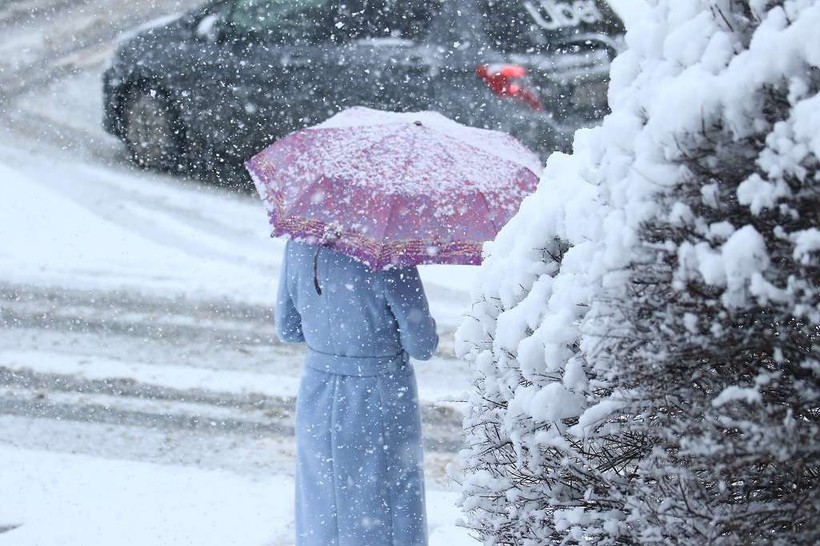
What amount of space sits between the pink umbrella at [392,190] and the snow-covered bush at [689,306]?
84 cm

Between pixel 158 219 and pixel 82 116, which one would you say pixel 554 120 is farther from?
pixel 82 116

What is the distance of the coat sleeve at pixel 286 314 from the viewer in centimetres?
383

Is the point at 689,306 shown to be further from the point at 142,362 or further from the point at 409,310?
the point at 142,362

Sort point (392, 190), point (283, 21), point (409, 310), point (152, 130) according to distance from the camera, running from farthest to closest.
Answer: point (152, 130) → point (283, 21) → point (409, 310) → point (392, 190)

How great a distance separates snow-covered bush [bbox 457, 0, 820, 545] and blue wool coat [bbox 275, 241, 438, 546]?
1.10 m

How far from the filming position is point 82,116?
38.5 feet

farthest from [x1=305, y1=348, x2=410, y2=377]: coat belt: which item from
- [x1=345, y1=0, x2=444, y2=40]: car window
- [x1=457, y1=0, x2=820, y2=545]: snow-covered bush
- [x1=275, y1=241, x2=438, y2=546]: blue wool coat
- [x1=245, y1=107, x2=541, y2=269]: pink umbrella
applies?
[x1=345, y1=0, x2=444, y2=40]: car window

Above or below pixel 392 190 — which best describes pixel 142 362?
below

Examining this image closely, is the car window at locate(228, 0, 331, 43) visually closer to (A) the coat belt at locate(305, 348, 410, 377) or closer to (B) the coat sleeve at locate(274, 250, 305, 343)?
(B) the coat sleeve at locate(274, 250, 305, 343)

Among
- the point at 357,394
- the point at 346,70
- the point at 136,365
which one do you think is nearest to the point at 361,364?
the point at 357,394

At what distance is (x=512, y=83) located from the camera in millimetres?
8820

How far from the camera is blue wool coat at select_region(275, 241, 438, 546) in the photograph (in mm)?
3645

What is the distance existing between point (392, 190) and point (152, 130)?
7.11 m

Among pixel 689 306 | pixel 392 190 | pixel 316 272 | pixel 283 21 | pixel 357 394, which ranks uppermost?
pixel 689 306
